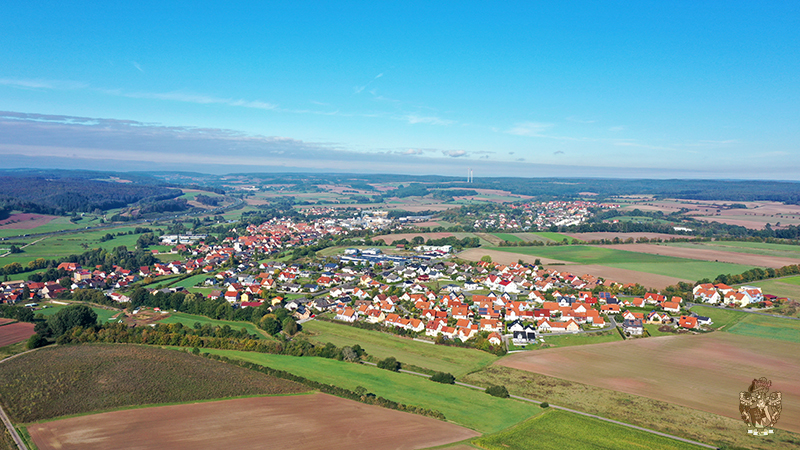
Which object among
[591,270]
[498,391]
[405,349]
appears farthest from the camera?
[591,270]

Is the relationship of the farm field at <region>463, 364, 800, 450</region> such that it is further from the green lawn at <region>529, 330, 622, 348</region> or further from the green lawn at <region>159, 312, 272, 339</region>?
the green lawn at <region>159, 312, 272, 339</region>

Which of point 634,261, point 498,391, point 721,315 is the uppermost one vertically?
point 634,261

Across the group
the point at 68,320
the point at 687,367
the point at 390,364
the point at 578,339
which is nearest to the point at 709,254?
the point at 578,339

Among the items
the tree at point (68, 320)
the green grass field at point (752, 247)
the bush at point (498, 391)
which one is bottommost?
the tree at point (68, 320)

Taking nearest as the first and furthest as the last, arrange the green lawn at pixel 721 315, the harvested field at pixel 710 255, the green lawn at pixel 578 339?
the green lawn at pixel 578 339
the green lawn at pixel 721 315
the harvested field at pixel 710 255

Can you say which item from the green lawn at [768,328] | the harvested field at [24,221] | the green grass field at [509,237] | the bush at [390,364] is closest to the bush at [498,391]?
the bush at [390,364]

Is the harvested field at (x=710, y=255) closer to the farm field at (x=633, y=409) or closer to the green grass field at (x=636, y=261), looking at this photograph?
the green grass field at (x=636, y=261)

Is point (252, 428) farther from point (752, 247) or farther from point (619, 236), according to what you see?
point (619, 236)

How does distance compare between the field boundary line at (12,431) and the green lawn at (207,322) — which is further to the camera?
the green lawn at (207,322)

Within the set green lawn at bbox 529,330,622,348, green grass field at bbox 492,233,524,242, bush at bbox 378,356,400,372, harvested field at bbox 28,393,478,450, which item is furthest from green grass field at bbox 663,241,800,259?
harvested field at bbox 28,393,478,450
